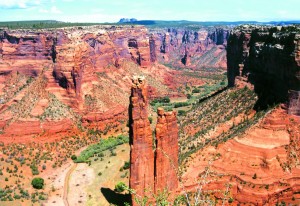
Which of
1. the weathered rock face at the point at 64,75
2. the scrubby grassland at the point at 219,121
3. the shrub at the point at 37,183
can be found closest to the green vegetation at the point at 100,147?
the weathered rock face at the point at 64,75

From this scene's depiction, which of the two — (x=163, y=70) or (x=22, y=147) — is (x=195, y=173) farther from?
(x=163, y=70)

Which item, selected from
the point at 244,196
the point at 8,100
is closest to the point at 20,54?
the point at 8,100

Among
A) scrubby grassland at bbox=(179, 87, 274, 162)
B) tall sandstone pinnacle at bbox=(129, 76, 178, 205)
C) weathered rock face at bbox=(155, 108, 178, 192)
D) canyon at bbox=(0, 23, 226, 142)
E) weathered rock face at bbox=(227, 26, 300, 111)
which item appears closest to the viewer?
weathered rock face at bbox=(155, 108, 178, 192)

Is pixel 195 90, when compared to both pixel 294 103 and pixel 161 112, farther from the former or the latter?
pixel 161 112

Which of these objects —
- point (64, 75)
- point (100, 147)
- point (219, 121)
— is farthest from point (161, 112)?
point (64, 75)

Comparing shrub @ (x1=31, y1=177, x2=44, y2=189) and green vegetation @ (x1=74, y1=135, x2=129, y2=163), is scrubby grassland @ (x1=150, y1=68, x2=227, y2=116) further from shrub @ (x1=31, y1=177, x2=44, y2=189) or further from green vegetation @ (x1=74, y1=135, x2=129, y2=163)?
shrub @ (x1=31, y1=177, x2=44, y2=189)

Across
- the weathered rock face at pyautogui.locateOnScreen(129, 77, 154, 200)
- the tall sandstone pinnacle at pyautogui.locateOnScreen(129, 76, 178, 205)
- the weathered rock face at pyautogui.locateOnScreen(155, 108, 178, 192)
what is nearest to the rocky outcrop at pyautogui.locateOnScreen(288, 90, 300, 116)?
the weathered rock face at pyautogui.locateOnScreen(155, 108, 178, 192)
